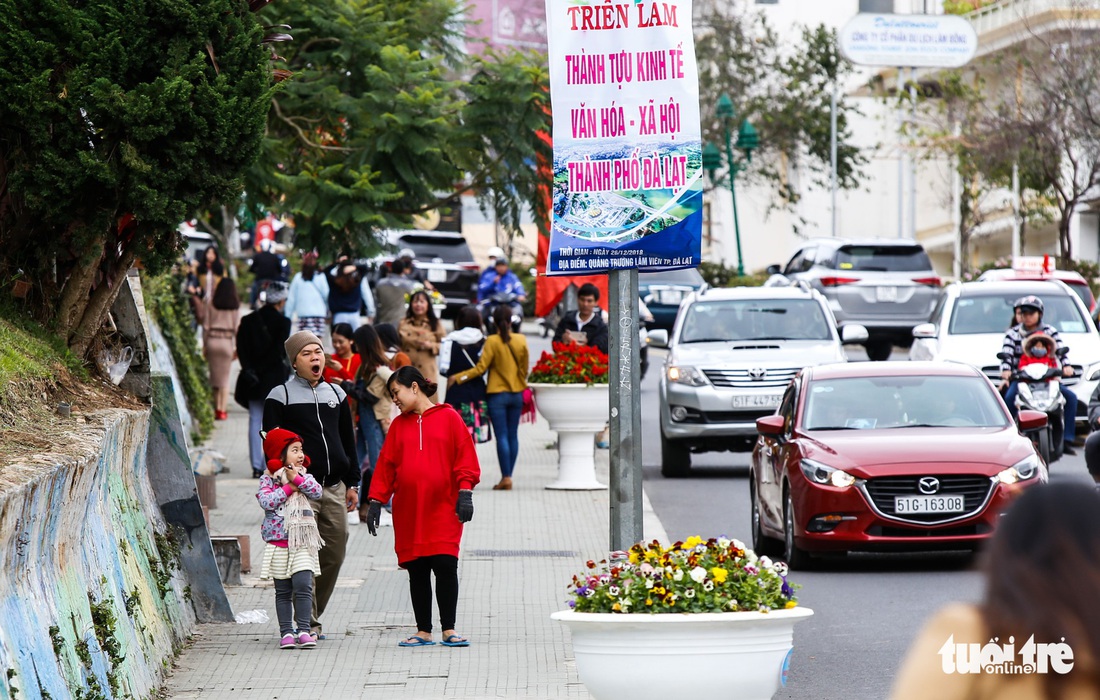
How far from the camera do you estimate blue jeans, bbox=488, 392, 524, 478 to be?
16922 millimetres

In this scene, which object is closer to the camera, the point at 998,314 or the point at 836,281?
the point at 998,314

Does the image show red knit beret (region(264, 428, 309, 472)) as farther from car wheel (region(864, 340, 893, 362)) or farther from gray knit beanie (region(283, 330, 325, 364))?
car wheel (region(864, 340, 893, 362))

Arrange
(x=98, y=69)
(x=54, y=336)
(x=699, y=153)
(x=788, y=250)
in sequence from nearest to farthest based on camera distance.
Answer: (x=699, y=153)
(x=98, y=69)
(x=54, y=336)
(x=788, y=250)

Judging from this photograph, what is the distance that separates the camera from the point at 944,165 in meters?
53.5

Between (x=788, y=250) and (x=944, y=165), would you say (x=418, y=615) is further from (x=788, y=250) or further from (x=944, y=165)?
(x=788, y=250)

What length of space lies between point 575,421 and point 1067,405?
15.7ft

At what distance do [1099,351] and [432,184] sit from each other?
751 centimetres

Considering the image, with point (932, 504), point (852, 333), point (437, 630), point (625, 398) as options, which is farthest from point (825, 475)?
point (852, 333)

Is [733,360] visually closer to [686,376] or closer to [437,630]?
[686,376]

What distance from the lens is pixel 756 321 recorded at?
1991 centimetres

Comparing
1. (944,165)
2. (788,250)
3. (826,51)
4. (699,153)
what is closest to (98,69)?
(699,153)

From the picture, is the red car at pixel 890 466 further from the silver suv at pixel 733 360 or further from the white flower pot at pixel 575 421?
the silver suv at pixel 733 360

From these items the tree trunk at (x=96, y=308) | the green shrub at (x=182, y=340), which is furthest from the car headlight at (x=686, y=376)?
the tree trunk at (x=96, y=308)

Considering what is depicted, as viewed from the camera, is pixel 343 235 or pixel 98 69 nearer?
pixel 98 69
